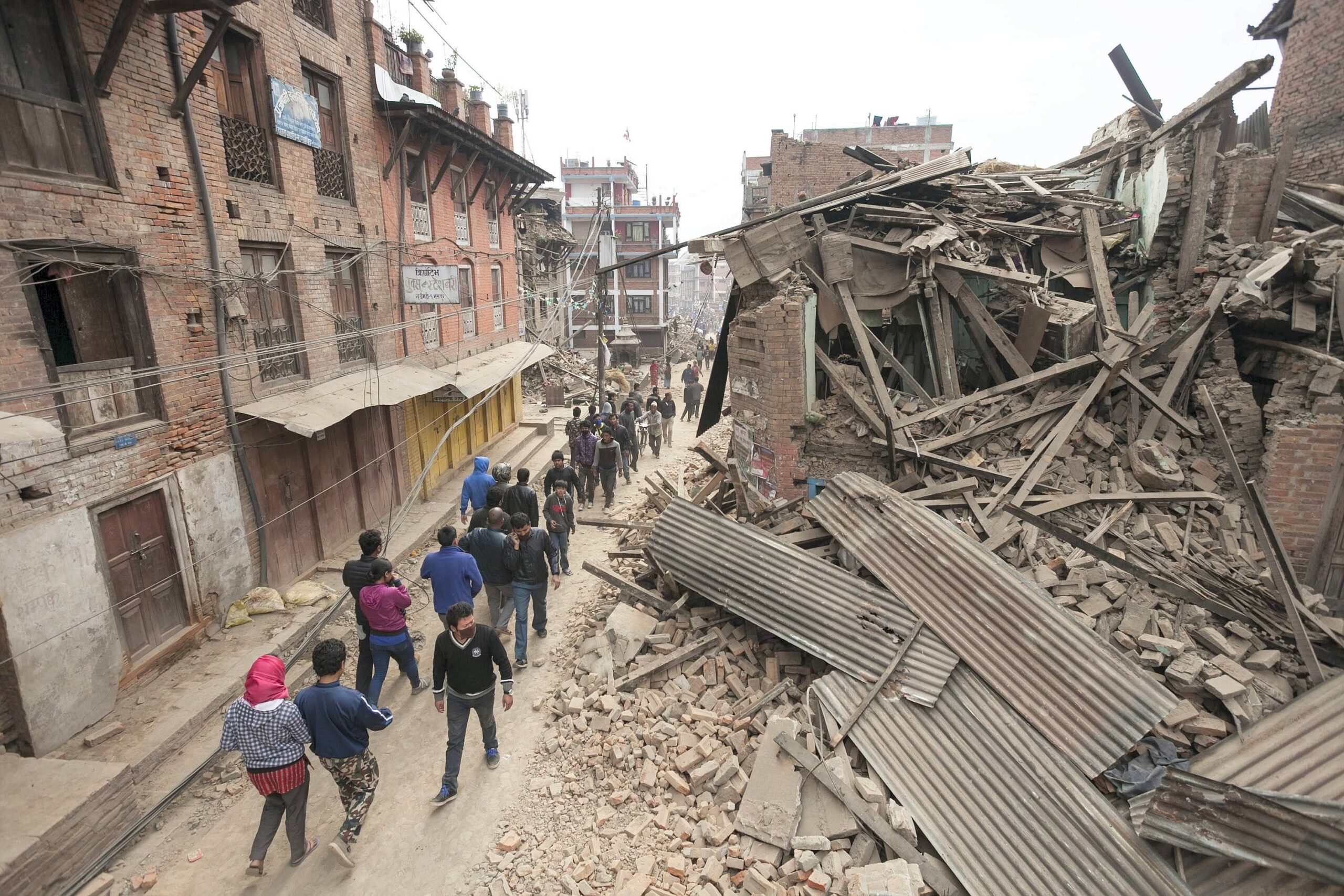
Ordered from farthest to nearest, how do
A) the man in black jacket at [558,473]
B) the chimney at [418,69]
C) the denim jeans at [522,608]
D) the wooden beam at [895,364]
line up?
the chimney at [418,69] → the man in black jacket at [558,473] → the wooden beam at [895,364] → the denim jeans at [522,608]

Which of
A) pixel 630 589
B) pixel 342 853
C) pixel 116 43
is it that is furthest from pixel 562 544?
pixel 116 43

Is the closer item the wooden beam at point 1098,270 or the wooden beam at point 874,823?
the wooden beam at point 874,823

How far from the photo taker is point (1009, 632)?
16.2ft

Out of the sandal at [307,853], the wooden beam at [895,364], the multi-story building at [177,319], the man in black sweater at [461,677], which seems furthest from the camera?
the wooden beam at [895,364]

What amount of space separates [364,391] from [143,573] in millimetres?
3990

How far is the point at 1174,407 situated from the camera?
7.04 meters

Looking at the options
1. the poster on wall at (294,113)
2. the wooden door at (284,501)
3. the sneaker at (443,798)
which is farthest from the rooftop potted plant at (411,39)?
the sneaker at (443,798)

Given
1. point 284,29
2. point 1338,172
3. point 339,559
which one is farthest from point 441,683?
point 1338,172

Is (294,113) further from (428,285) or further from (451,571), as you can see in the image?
(451,571)

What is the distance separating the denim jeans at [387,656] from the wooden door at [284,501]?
379 cm

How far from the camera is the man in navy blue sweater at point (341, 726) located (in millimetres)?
4234

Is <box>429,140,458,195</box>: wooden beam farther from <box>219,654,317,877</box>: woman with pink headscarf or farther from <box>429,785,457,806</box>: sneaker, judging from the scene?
<box>429,785,457,806</box>: sneaker

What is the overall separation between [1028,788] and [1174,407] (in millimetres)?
5220

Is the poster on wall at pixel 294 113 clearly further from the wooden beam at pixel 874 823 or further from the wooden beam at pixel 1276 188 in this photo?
the wooden beam at pixel 1276 188
